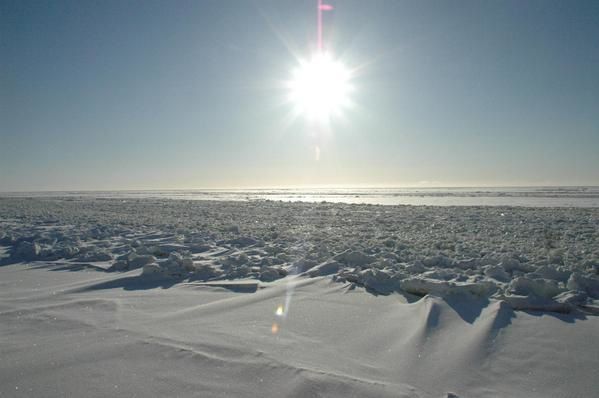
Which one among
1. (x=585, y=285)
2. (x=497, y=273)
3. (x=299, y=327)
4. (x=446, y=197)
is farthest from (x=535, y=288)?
(x=446, y=197)

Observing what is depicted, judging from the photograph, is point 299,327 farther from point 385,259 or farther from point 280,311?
point 385,259

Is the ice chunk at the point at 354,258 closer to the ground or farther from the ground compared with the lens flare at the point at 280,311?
farther from the ground

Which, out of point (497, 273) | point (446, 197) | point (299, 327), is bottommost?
point (299, 327)

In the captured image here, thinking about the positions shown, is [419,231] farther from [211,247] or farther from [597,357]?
[597,357]

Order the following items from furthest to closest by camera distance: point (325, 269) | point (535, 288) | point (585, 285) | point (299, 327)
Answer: point (325, 269)
point (585, 285)
point (535, 288)
point (299, 327)

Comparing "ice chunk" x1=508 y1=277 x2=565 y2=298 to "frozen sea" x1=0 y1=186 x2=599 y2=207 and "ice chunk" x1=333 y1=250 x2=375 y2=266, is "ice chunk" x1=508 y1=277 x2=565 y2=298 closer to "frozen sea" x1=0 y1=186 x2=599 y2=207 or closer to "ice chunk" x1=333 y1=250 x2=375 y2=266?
"ice chunk" x1=333 y1=250 x2=375 y2=266

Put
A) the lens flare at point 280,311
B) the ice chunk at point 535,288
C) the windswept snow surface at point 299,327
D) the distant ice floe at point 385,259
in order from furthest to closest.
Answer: the distant ice floe at point 385,259
the ice chunk at point 535,288
the lens flare at point 280,311
the windswept snow surface at point 299,327

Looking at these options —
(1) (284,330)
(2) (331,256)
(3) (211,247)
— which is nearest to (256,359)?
(1) (284,330)

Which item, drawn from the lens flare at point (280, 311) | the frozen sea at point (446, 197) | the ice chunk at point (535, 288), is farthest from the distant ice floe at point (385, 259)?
the frozen sea at point (446, 197)

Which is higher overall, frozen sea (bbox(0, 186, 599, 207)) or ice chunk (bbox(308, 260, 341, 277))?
frozen sea (bbox(0, 186, 599, 207))

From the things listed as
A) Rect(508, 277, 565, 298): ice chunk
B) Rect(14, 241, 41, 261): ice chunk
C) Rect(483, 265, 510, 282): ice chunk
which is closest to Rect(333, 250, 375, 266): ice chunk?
Rect(483, 265, 510, 282): ice chunk

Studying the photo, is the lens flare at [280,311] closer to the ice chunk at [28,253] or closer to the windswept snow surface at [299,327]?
the windswept snow surface at [299,327]

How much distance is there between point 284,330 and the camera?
284 cm

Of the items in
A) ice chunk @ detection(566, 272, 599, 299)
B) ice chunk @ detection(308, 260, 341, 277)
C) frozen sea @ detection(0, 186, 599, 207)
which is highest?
frozen sea @ detection(0, 186, 599, 207)
